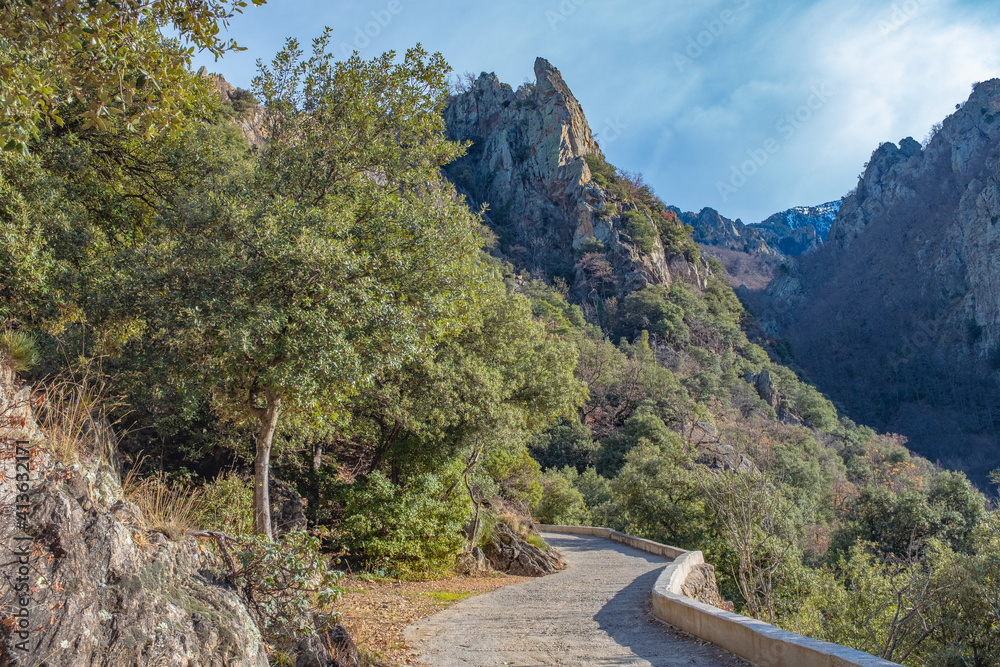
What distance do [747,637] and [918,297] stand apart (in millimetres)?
108657

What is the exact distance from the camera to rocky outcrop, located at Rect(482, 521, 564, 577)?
15.3 metres

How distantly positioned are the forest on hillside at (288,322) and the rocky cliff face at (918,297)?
213 ft

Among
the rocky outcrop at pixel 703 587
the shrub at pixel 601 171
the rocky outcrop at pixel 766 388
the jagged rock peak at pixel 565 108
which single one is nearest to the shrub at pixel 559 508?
the rocky outcrop at pixel 703 587

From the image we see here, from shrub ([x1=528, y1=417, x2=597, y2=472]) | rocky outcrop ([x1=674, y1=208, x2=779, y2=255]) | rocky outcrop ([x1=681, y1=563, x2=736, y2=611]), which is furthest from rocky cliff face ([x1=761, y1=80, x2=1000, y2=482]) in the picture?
rocky outcrop ([x1=681, y1=563, x2=736, y2=611])

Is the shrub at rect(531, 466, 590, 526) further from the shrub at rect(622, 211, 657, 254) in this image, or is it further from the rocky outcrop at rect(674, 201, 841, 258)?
the rocky outcrop at rect(674, 201, 841, 258)

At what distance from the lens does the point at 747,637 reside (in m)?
5.97

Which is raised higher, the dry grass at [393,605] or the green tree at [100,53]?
the green tree at [100,53]

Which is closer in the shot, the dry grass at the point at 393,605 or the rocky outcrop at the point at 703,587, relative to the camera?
the dry grass at the point at 393,605

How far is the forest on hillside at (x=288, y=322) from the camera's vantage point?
4.80m

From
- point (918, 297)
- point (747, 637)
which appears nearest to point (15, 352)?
point (747, 637)

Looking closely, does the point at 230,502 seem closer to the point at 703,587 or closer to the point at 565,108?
the point at 703,587

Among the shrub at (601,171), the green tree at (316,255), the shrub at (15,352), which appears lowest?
the shrub at (15,352)

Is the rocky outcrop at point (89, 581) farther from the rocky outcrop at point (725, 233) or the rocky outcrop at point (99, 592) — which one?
the rocky outcrop at point (725, 233)

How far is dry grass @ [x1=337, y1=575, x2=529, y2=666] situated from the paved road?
27 centimetres
